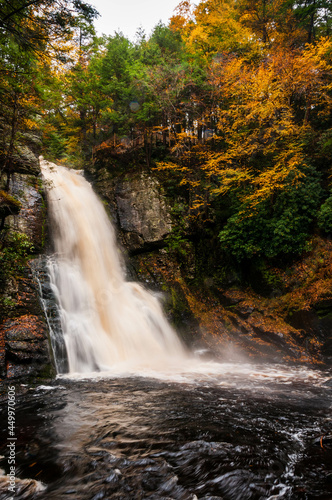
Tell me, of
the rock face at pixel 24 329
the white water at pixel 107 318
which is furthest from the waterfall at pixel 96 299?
the rock face at pixel 24 329

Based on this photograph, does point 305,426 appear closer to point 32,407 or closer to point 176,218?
point 32,407

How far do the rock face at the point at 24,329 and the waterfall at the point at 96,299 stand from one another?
29.5 inches

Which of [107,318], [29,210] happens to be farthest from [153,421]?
[29,210]

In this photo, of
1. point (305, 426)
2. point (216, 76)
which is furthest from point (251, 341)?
point (216, 76)

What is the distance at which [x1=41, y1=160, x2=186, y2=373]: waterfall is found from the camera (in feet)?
23.6

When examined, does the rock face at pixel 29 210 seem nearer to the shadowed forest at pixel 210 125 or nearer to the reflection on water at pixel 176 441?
the shadowed forest at pixel 210 125

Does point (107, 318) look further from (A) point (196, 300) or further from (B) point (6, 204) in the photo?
(B) point (6, 204)

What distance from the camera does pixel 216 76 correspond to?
1088 cm

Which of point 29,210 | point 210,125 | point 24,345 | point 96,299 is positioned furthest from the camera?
point 210,125

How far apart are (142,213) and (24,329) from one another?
6854mm

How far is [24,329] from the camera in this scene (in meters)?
5.94

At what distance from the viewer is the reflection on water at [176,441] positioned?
2469 millimetres

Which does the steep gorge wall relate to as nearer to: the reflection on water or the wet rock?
the reflection on water

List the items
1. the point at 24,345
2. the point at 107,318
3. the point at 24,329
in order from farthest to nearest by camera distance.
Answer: the point at 107,318, the point at 24,329, the point at 24,345
